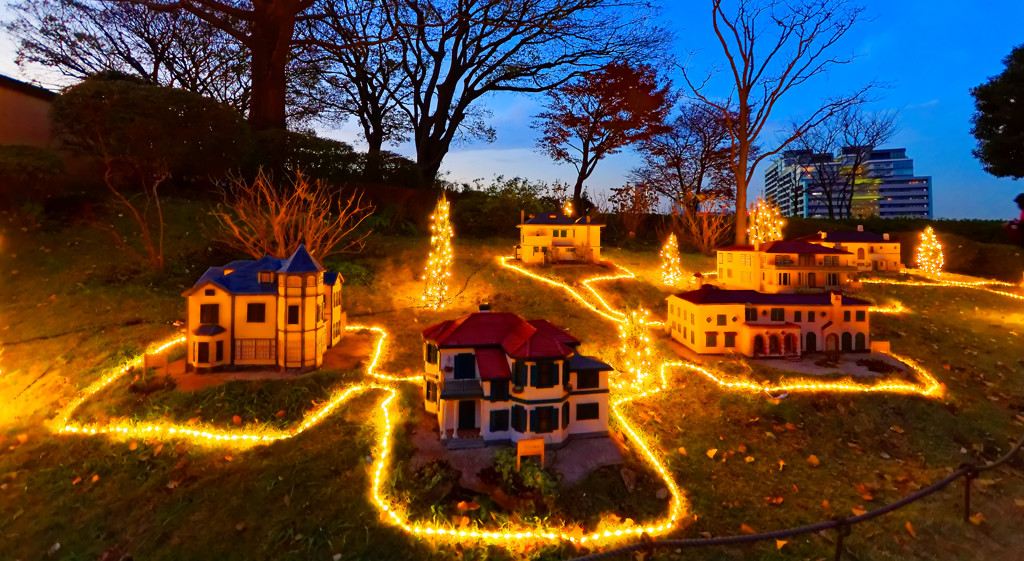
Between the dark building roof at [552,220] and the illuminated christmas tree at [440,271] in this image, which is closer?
the illuminated christmas tree at [440,271]

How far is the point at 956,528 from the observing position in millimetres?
6723

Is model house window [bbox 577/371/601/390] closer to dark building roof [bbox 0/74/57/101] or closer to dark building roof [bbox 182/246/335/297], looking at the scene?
dark building roof [bbox 182/246/335/297]

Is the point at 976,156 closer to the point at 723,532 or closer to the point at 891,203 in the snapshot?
the point at 723,532

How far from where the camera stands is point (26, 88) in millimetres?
20297

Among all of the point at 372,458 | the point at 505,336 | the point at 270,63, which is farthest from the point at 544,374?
the point at 270,63

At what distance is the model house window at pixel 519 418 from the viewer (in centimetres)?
786

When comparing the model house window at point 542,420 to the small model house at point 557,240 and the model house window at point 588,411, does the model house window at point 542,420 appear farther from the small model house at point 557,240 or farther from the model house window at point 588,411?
the small model house at point 557,240

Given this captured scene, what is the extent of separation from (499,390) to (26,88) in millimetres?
27964

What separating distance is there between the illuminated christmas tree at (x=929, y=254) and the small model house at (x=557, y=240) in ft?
64.1

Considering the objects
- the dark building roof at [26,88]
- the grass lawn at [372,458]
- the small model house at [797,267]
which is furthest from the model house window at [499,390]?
the dark building roof at [26,88]

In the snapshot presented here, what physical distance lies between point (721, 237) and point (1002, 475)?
69.3ft

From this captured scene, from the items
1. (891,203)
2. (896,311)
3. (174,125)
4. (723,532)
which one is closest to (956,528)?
(723,532)

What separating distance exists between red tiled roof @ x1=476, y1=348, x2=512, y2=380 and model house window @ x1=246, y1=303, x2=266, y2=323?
562cm

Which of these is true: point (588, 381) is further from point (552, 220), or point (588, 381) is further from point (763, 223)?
point (763, 223)
